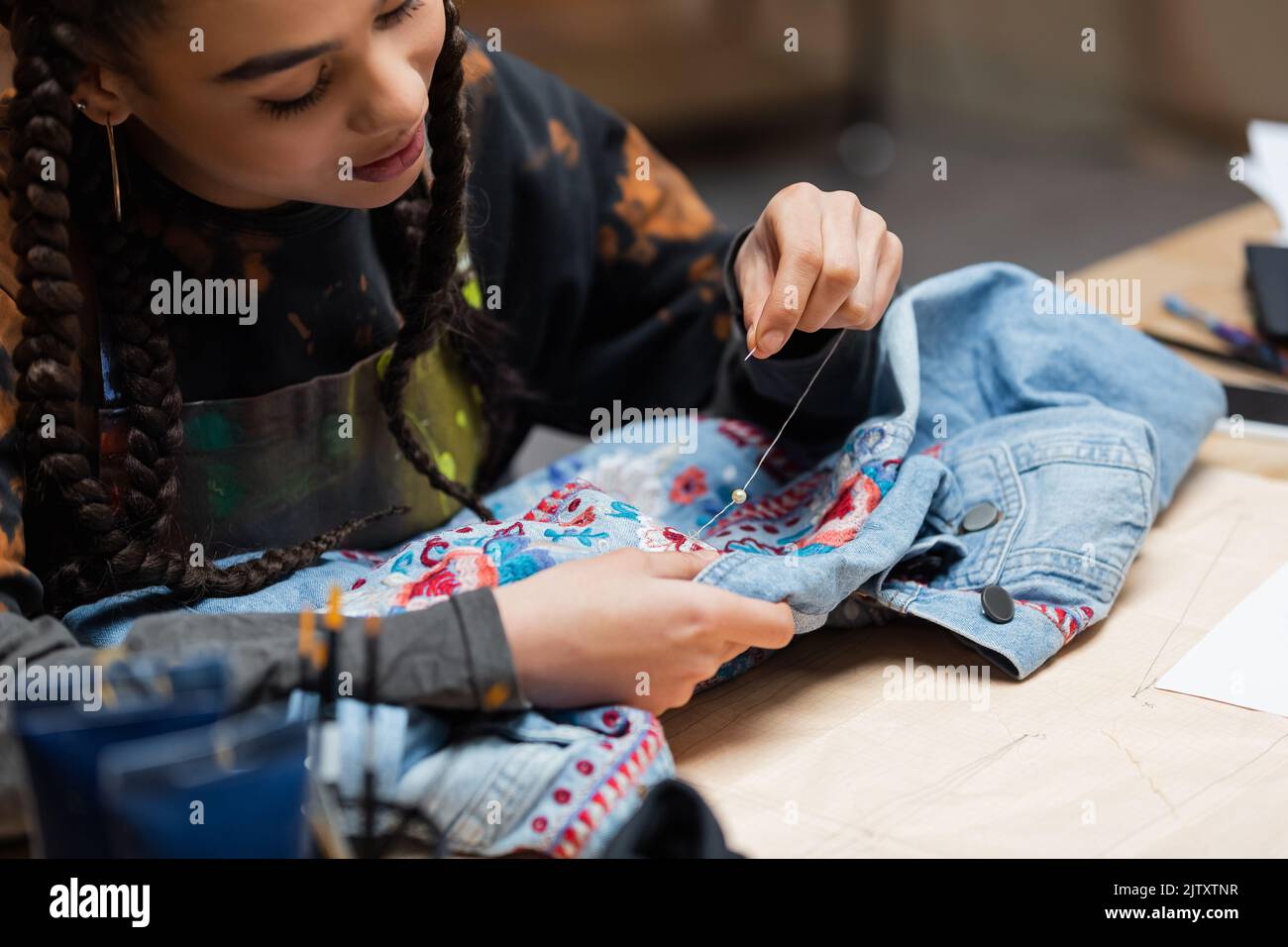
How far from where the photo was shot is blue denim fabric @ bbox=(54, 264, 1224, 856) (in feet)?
2.10

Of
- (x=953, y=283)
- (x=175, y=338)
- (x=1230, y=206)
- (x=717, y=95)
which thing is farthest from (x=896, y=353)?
(x=717, y=95)

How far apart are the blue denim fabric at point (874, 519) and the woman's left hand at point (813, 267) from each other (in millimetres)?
80

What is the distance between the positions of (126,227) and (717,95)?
8.51 ft

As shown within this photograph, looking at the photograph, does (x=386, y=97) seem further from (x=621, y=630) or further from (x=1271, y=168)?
(x=1271, y=168)

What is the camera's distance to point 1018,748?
28.7 inches

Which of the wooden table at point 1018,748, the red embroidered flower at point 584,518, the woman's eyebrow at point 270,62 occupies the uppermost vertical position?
the woman's eyebrow at point 270,62

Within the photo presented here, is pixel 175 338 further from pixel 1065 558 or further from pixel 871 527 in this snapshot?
pixel 1065 558

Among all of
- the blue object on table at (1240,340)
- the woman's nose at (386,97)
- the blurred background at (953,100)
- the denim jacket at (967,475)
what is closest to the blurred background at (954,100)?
the blurred background at (953,100)

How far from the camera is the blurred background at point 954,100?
2758 millimetres

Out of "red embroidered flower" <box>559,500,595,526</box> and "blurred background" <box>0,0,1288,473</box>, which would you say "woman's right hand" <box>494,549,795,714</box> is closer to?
"red embroidered flower" <box>559,500,595,526</box>

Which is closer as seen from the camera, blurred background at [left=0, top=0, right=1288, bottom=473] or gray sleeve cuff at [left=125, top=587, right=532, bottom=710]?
gray sleeve cuff at [left=125, top=587, right=532, bottom=710]

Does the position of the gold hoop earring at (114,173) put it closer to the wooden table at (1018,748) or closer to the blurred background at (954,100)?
the wooden table at (1018,748)

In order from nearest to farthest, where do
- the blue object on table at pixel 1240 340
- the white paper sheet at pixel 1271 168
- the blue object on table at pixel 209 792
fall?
the blue object on table at pixel 209 792 → the blue object on table at pixel 1240 340 → the white paper sheet at pixel 1271 168

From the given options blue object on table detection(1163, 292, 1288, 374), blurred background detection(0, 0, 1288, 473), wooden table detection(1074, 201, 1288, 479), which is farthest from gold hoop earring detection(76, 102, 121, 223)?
blurred background detection(0, 0, 1288, 473)
